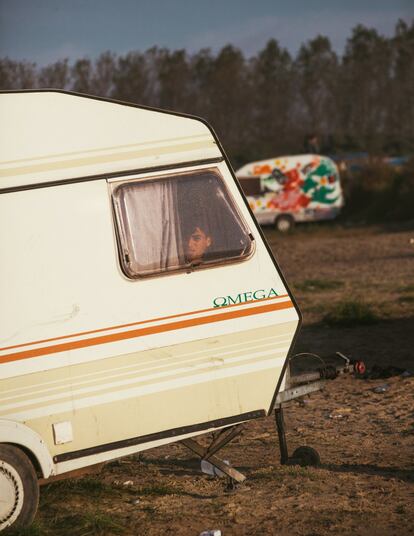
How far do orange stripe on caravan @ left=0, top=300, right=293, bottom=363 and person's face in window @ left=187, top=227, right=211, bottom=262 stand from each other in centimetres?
43

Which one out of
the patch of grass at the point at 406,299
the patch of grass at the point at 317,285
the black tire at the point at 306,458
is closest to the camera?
the black tire at the point at 306,458

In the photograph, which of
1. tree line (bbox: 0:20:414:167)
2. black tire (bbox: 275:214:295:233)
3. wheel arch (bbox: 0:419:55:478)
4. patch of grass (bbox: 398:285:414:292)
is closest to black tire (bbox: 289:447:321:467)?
wheel arch (bbox: 0:419:55:478)

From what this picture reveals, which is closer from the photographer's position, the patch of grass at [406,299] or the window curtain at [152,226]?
the window curtain at [152,226]

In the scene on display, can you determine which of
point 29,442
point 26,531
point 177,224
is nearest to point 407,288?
point 177,224

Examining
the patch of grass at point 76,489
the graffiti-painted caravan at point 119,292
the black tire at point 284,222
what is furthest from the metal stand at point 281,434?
the black tire at point 284,222

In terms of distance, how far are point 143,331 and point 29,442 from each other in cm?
103

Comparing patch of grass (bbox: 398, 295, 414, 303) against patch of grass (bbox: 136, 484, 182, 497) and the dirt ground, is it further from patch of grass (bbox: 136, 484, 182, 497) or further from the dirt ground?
patch of grass (bbox: 136, 484, 182, 497)

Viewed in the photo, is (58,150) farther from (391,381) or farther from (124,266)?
(391,381)

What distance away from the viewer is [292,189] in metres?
26.7

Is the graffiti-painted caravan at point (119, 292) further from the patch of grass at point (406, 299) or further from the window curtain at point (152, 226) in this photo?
the patch of grass at point (406, 299)

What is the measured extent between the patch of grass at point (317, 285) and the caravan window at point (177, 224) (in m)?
9.82

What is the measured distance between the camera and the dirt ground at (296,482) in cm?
591

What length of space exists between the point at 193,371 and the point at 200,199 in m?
1.20

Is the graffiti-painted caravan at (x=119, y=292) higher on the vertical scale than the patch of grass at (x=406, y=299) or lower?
higher
